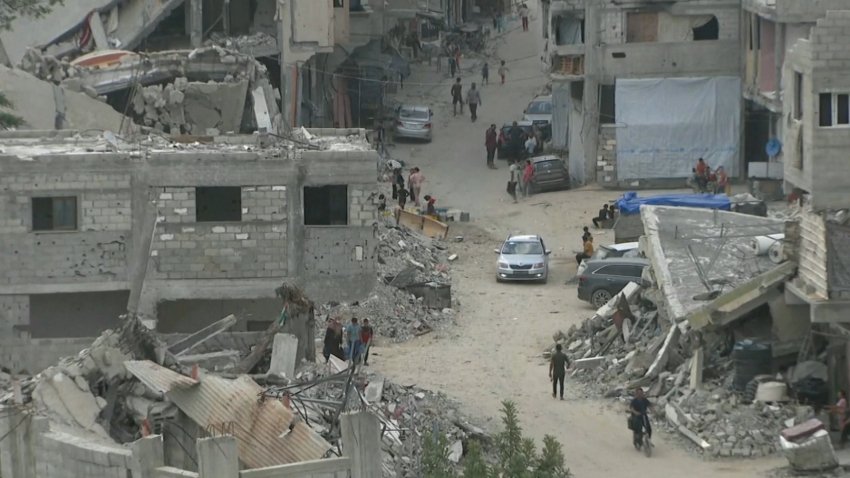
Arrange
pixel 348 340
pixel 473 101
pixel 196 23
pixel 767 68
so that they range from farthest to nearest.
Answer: pixel 473 101, pixel 196 23, pixel 767 68, pixel 348 340

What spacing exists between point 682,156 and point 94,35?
15.6 metres

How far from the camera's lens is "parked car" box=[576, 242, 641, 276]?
1826 inches

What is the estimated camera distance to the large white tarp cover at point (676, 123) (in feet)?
189

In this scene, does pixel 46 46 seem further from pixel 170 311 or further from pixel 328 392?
pixel 328 392

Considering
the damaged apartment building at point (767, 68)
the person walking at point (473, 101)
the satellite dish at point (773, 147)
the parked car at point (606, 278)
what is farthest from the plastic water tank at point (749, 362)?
the person walking at point (473, 101)

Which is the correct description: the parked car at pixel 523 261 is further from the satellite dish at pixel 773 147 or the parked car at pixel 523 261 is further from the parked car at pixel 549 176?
the parked car at pixel 549 176

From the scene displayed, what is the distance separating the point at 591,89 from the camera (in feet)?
190

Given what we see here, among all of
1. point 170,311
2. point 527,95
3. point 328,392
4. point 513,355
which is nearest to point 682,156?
point 527,95

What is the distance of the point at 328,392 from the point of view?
32000mm

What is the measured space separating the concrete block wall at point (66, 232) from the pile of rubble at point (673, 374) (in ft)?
26.2

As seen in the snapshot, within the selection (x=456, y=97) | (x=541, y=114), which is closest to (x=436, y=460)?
(x=541, y=114)

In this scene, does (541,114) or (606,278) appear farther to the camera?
(541,114)

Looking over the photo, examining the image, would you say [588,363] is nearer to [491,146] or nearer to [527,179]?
[527,179]

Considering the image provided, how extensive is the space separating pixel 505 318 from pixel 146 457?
1741cm
